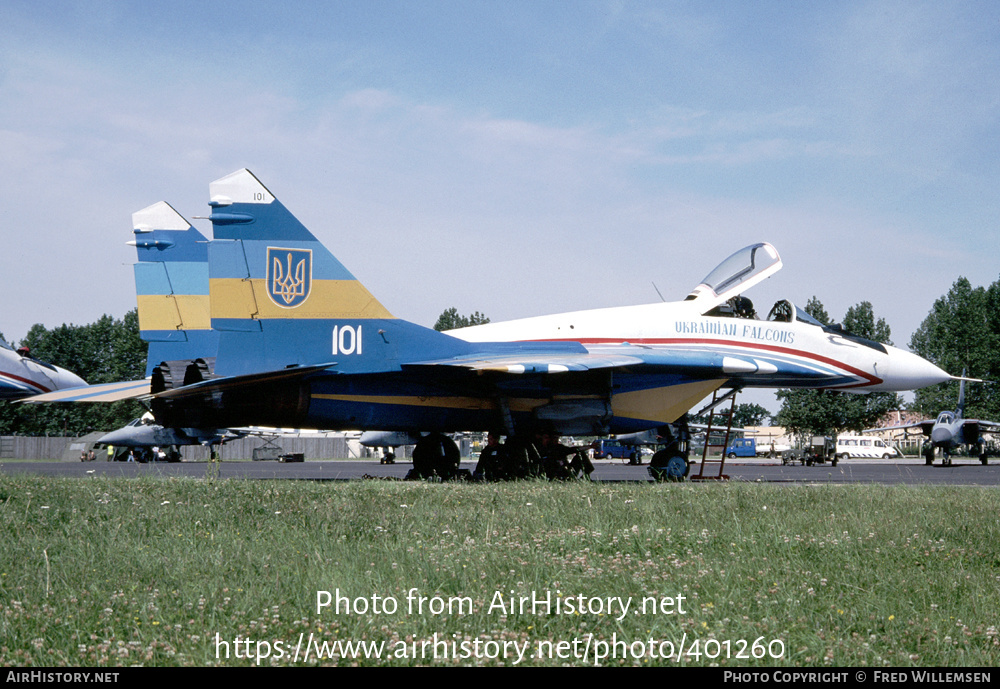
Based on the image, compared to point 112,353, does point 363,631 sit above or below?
below

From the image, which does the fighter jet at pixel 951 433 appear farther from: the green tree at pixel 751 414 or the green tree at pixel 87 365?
the green tree at pixel 751 414

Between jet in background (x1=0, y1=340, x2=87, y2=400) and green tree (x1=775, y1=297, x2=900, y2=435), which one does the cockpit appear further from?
green tree (x1=775, y1=297, x2=900, y2=435)

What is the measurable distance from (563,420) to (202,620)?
410 inches

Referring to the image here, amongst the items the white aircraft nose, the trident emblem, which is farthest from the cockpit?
the trident emblem

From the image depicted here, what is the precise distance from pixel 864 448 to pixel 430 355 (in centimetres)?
5943

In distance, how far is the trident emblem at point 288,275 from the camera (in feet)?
41.9

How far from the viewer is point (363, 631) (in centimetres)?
386

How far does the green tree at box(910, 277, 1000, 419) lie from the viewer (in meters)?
66.4

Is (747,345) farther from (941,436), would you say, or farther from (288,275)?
(941,436)

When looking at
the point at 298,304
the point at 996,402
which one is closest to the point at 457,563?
the point at 298,304

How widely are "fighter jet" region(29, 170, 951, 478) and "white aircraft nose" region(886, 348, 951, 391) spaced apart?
1.11 meters

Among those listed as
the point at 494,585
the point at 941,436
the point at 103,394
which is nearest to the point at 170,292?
the point at 103,394

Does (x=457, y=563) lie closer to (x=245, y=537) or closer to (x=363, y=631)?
(x=363, y=631)

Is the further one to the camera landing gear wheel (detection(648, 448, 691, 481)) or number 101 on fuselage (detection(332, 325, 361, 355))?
landing gear wheel (detection(648, 448, 691, 481))
